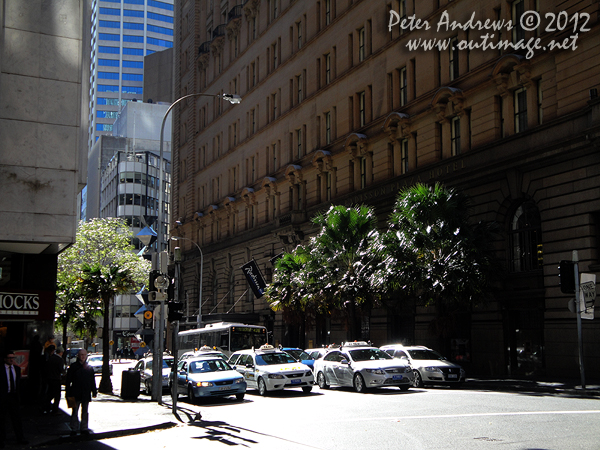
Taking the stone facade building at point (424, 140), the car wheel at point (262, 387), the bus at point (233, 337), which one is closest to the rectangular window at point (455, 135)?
the stone facade building at point (424, 140)

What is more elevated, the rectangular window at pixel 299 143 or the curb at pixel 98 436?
the rectangular window at pixel 299 143

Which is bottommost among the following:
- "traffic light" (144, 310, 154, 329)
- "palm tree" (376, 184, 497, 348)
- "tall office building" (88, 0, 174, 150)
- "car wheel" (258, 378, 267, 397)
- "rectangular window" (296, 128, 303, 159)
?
"car wheel" (258, 378, 267, 397)

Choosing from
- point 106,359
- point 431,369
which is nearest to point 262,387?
point 431,369

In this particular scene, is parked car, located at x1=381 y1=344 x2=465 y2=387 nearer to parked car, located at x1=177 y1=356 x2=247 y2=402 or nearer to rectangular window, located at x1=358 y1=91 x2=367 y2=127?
parked car, located at x1=177 y1=356 x2=247 y2=402

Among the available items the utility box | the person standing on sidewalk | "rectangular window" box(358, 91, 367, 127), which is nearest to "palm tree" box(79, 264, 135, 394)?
the utility box

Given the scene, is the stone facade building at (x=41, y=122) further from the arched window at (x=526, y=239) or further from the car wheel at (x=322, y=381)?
the arched window at (x=526, y=239)

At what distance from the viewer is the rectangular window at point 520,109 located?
32.4 metres

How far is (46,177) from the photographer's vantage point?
17.9 m

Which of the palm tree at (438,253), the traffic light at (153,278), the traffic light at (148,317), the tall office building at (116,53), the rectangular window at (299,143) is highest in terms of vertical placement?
→ the tall office building at (116,53)

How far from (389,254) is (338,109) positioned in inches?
779

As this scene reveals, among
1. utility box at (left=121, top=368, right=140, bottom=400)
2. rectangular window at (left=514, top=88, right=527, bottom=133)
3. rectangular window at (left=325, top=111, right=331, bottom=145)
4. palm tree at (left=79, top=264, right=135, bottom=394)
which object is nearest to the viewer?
utility box at (left=121, top=368, right=140, bottom=400)

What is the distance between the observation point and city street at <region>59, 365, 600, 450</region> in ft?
42.7

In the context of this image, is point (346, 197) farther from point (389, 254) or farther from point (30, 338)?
point (30, 338)

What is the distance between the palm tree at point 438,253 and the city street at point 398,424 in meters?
A: 6.77
